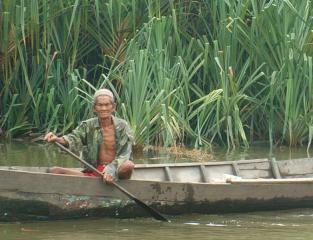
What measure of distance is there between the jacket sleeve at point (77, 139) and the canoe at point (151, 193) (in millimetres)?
380

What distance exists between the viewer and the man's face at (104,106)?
23.5ft

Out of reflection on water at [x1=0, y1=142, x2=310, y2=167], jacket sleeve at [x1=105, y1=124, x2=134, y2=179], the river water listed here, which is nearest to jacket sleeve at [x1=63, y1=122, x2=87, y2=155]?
jacket sleeve at [x1=105, y1=124, x2=134, y2=179]

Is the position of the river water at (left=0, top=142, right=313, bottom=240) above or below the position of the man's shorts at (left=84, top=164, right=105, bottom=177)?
below

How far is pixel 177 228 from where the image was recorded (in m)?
6.98

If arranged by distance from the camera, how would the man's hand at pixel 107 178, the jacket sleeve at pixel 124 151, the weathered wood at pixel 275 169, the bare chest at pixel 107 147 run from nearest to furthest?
1. the man's hand at pixel 107 178
2. the jacket sleeve at pixel 124 151
3. the bare chest at pixel 107 147
4. the weathered wood at pixel 275 169

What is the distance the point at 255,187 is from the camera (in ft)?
24.8

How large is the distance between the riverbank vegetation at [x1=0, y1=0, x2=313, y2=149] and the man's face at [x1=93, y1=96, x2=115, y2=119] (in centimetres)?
264

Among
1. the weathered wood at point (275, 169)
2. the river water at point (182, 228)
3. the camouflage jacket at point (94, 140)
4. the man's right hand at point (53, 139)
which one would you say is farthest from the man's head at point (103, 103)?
the weathered wood at point (275, 169)

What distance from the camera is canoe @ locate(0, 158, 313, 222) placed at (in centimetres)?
681

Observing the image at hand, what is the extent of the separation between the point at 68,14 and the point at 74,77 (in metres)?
0.93

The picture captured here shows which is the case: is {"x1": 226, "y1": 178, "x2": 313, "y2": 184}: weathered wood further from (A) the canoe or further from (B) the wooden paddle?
(B) the wooden paddle

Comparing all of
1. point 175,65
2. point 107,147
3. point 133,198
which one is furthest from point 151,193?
point 175,65

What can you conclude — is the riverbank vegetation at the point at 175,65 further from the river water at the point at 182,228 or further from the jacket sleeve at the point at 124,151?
the river water at the point at 182,228

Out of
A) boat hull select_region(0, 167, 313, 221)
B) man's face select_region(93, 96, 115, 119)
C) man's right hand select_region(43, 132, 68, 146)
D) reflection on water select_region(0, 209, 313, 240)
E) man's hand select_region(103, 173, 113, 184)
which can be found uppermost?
man's face select_region(93, 96, 115, 119)
